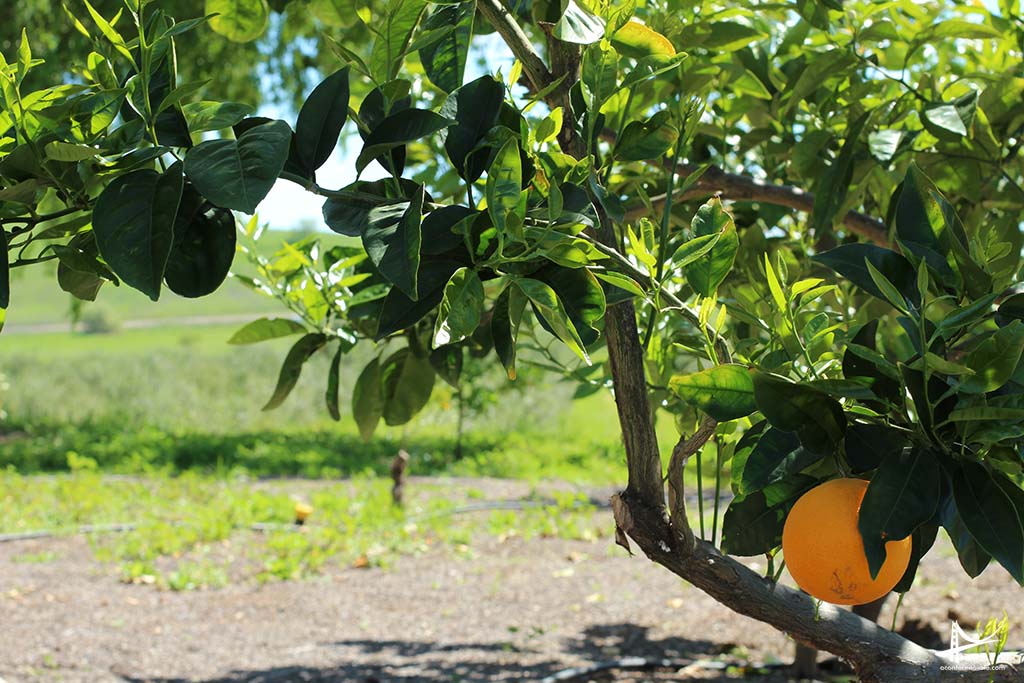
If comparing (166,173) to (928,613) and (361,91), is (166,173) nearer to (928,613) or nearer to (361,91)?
(361,91)

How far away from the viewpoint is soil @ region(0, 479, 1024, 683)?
3221 mm

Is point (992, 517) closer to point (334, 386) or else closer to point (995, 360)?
point (995, 360)

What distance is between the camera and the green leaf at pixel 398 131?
708 mm

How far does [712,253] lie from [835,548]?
253 mm

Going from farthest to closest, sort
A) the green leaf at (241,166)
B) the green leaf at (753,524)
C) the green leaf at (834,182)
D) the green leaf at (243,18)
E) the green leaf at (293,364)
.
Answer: the green leaf at (834,182) < the green leaf at (293,364) < the green leaf at (243,18) < the green leaf at (753,524) < the green leaf at (241,166)

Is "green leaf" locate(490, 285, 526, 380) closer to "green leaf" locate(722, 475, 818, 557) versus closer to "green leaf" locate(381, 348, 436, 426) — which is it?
"green leaf" locate(722, 475, 818, 557)

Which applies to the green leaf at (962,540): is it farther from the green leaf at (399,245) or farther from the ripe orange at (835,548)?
the green leaf at (399,245)

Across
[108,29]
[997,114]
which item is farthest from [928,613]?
→ [108,29]

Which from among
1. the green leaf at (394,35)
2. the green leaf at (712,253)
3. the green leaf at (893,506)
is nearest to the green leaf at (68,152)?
the green leaf at (394,35)

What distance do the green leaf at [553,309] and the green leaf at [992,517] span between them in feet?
0.97

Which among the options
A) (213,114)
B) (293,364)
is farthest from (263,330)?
(213,114)

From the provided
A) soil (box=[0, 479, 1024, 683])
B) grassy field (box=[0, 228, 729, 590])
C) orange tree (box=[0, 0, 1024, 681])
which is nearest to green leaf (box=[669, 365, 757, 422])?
orange tree (box=[0, 0, 1024, 681])

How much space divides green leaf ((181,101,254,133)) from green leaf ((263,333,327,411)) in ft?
1.42

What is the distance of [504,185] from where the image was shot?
2.15 ft
